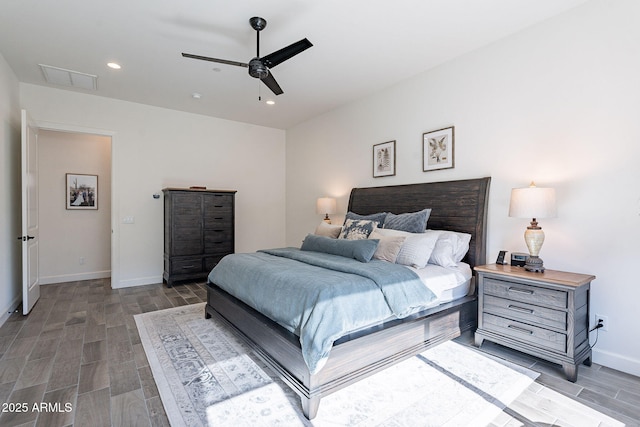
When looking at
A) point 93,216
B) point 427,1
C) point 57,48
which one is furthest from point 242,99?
point 93,216

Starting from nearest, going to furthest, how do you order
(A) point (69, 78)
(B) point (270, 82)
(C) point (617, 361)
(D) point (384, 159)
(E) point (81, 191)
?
(C) point (617, 361), (B) point (270, 82), (A) point (69, 78), (D) point (384, 159), (E) point (81, 191)

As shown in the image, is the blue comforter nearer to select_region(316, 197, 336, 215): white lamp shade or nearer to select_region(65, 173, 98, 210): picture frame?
select_region(316, 197, 336, 215): white lamp shade

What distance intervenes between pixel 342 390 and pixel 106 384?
1629 millimetres

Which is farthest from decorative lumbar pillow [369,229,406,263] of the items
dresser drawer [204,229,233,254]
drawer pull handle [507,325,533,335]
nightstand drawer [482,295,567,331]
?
dresser drawer [204,229,233,254]

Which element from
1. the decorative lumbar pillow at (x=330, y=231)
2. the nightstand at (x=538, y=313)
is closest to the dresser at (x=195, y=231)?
the decorative lumbar pillow at (x=330, y=231)

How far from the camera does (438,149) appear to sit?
365 cm

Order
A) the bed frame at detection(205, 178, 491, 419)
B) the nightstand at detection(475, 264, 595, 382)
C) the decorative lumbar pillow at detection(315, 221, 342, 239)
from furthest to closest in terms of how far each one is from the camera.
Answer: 1. the decorative lumbar pillow at detection(315, 221, 342, 239)
2. the nightstand at detection(475, 264, 595, 382)
3. the bed frame at detection(205, 178, 491, 419)

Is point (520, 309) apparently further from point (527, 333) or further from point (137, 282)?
point (137, 282)

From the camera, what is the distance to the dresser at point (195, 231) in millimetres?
4840

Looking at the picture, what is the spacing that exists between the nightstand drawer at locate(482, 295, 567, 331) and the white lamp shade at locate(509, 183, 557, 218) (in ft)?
2.37

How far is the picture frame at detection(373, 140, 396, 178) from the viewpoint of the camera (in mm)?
4195

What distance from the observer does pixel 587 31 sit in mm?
2543

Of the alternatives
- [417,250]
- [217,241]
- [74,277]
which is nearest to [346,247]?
[417,250]

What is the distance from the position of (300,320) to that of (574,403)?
180cm
